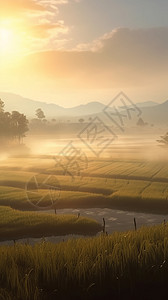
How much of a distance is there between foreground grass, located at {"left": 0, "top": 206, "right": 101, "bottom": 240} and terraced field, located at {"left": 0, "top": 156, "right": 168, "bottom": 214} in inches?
300

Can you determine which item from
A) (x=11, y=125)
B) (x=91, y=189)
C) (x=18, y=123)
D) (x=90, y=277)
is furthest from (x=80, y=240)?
(x=18, y=123)

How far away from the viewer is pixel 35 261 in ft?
32.7

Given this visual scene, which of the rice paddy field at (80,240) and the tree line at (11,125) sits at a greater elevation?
the tree line at (11,125)

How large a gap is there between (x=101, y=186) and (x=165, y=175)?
56.3ft

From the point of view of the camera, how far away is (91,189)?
177ft

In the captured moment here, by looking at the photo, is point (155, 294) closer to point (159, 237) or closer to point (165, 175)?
point (159, 237)

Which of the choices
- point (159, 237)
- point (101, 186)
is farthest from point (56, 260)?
point (101, 186)

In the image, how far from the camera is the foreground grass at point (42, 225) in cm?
3394

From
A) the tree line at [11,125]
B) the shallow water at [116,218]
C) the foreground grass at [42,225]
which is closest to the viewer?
the foreground grass at [42,225]

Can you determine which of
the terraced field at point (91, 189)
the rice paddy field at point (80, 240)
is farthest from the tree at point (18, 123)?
the terraced field at point (91, 189)

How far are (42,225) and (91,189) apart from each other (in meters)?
19.7

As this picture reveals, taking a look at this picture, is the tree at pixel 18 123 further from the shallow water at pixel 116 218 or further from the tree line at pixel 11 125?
the shallow water at pixel 116 218

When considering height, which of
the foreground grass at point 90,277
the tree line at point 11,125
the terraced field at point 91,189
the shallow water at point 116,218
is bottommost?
the shallow water at point 116,218

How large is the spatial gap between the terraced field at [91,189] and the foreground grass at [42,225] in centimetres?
762
